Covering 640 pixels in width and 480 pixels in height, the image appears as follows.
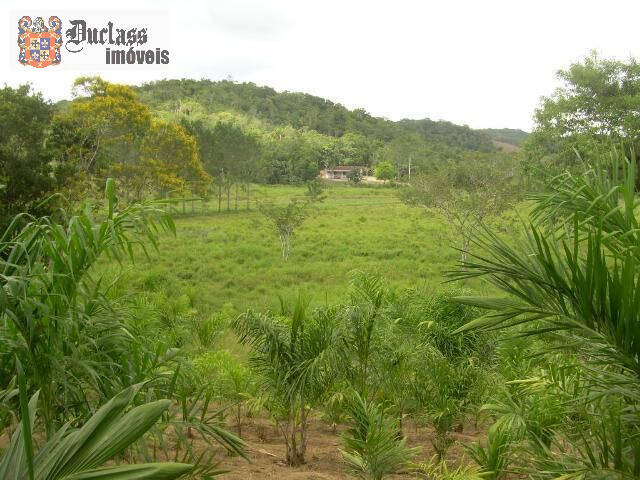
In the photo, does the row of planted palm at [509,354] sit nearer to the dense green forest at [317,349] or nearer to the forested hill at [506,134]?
the dense green forest at [317,349]

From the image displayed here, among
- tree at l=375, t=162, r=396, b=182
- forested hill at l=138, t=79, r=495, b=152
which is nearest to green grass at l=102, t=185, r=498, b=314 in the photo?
tree at l=375, t=162, r=396, b=182

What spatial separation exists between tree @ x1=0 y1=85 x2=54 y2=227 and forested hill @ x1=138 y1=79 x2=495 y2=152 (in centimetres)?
4823

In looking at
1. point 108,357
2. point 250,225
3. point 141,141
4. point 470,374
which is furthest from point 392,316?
point 250,225

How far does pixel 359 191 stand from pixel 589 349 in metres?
41.7

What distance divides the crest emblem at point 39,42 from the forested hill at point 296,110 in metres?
46.6

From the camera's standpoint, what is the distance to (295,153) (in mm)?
50062


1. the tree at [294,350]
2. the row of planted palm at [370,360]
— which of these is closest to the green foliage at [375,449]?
the row of planted palm at [370,360]

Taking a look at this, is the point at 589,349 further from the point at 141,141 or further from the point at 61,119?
the point at 141,141

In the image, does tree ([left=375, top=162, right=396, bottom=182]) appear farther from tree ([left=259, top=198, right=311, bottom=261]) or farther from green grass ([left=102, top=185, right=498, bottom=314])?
tree ([left=259, top=198, right=311, bottom=261])

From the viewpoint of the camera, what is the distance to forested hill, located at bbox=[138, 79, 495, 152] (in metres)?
67.7

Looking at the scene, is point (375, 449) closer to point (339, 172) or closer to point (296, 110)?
point (339, 172)

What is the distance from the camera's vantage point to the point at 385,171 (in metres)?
52.2

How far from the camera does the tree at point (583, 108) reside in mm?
17078

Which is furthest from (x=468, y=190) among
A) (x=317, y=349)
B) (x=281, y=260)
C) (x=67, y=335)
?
(x=67, y=335)
